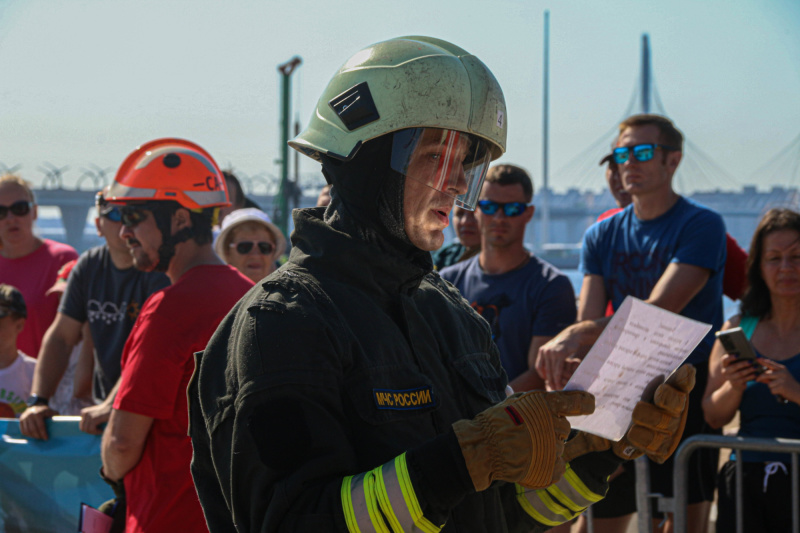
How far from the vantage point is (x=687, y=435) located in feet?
14.1

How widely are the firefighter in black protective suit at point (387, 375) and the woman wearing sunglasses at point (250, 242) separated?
2947 millimetres

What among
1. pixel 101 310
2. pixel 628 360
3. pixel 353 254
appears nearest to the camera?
pixel 353 254

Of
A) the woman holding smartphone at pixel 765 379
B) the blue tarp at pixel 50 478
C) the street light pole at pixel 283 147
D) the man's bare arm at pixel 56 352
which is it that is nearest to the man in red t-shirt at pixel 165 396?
the blue tarp at pixel 50 478

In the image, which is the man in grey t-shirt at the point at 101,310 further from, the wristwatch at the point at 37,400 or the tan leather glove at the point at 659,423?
the tan leather glove at the point at 659,423

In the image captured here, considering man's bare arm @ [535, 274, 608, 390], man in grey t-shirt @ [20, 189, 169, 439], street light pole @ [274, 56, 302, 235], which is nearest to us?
man's bare arm @ [535, 274, 608, 390]

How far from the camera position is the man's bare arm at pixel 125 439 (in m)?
2.66

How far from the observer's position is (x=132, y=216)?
123 inches

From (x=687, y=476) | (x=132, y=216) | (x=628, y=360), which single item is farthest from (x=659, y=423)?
(x=687, y=476)

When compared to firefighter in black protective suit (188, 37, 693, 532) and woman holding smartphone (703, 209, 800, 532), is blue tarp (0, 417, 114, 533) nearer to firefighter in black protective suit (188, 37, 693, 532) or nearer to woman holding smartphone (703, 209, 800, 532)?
firefighter in black protective suit (188, 37, 693, 532)

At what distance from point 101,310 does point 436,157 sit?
121 inches

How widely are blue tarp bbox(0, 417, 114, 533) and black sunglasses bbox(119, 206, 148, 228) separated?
1404 millimetres

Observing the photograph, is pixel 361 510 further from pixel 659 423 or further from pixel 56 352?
pixel 56 352

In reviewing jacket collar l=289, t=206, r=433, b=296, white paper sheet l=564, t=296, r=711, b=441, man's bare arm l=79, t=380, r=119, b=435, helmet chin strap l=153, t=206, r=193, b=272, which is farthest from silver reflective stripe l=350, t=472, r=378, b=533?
man's bare arm l=79, t=380, r=119, b=435

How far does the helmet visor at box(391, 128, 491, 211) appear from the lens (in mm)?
1893
